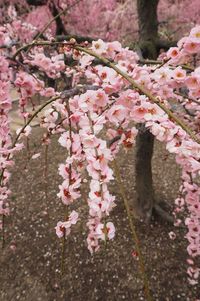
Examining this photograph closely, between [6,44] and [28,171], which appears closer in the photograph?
[6,44]

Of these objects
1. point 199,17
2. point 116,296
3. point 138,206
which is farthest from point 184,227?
point 199,17

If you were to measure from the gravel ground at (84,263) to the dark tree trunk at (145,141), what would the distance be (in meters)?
0.34

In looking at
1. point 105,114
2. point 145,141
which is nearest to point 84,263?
point 145,141

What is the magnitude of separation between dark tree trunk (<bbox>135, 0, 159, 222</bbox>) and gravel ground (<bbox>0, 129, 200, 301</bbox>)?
34cm

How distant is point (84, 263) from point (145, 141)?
189cm

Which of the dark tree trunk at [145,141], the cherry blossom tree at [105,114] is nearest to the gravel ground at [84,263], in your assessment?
the dark tree trunk at [145,141]

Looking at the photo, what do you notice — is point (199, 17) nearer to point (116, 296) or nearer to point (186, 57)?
point (116, 296)

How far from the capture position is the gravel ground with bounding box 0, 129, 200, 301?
14.5ft

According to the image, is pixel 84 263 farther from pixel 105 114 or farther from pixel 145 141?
pixel 105 114

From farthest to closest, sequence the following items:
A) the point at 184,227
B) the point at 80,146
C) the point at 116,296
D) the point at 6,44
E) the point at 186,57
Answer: the point at 184,227, the point at 116,296, the point at 6,44, the point at 186,57, the point at 80,146

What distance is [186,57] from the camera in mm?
1869

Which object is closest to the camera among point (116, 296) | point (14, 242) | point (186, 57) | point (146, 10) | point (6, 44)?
point (186, 57)

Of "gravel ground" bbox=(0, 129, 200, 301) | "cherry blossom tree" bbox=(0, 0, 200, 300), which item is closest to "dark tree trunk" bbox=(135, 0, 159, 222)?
"gravel ground" bbox=(0, 129, 200, 301)

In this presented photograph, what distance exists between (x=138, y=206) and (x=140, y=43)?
97.8 inches
